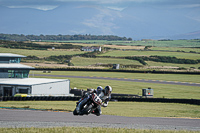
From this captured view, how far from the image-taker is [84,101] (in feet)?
54.6

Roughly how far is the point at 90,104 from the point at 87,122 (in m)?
7.65

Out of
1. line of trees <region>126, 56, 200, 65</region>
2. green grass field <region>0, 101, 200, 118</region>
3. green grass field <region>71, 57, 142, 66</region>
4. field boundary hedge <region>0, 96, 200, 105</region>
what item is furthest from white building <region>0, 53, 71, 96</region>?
line of trees <region>126, 56, 200, 65</region>

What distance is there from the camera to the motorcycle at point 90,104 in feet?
53.0

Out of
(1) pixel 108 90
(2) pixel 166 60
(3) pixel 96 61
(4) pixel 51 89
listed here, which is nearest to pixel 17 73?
(4) pixel 51 89

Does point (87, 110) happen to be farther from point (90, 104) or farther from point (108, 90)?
point (108, 90)

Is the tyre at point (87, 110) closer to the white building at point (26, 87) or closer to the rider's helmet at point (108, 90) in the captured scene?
the rider's helmet at point (108, 90)

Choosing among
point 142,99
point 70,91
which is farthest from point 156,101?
point 70,91

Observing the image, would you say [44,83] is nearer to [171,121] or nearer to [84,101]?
[171,121]

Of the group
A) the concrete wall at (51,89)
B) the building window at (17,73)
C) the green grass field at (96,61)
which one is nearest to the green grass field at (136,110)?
the concrete wall at (51,89)

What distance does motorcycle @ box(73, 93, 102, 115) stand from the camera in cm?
1614

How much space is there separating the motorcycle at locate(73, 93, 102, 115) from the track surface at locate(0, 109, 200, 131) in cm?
600

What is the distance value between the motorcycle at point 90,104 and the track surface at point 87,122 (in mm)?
5999

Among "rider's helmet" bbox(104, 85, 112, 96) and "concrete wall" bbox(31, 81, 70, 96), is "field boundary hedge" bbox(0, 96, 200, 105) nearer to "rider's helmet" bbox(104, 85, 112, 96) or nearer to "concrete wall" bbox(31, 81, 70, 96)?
"concrete wall" bbox(31, 81, 70, 96)

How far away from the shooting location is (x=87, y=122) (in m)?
23.9
